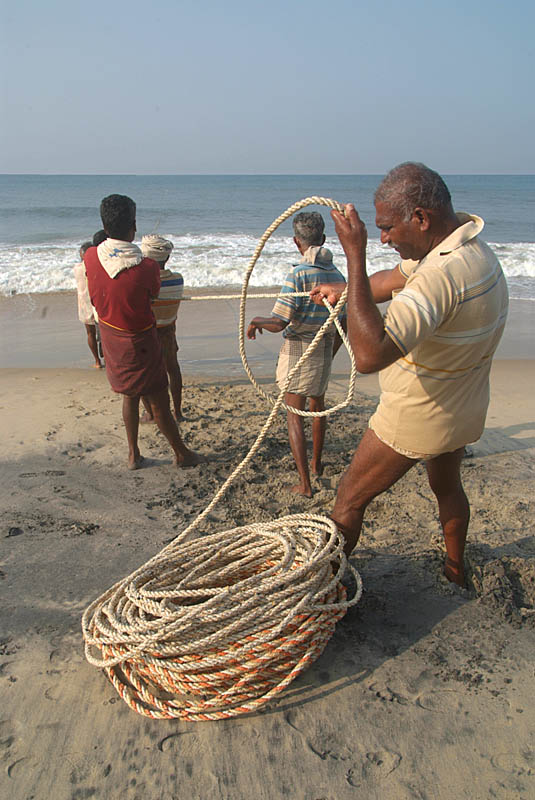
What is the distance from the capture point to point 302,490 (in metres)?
4.15

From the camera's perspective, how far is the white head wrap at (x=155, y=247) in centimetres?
491

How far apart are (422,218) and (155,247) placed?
3220 mm

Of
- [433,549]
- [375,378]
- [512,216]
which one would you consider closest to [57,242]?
[375,378]

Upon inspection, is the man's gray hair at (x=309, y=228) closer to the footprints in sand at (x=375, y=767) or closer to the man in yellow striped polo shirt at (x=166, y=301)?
the man in yellow striped polo shirt at (x=166, y=301)

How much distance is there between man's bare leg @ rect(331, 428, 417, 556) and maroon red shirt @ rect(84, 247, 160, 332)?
215 cm

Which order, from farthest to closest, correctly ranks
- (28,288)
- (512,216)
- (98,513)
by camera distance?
(512,216) < (28,288) < (98,513)

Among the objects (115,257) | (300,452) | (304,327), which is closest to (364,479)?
(300,452)

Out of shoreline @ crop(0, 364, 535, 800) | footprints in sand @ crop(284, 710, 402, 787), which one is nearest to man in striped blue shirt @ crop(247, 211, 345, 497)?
shoreline @ crop(0, 364, 535, 800)

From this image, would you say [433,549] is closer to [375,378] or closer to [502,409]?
[502,409]

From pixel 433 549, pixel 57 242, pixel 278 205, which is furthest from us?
pixel 278 205

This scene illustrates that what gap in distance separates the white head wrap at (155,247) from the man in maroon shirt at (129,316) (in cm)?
72

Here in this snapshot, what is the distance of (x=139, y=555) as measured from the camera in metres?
3.36

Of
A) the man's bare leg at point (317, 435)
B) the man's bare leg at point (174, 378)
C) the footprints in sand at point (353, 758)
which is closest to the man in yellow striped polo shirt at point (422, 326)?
the footprints in sand at point (353, 758)

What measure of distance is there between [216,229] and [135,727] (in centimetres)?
2388
